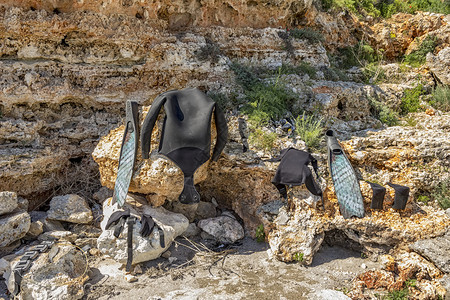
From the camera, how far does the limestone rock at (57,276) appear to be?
326 centimetres

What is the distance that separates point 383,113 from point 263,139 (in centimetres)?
276

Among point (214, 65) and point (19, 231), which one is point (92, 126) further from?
point (214, 65)

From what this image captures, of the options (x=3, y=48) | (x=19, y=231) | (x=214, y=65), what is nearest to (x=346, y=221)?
(x=214, y=65)

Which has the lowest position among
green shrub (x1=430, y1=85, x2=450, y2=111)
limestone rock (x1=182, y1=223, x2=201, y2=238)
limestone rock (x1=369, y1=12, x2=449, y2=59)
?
limestone rock (x1=182, y1=223, x2=201, y2=238)

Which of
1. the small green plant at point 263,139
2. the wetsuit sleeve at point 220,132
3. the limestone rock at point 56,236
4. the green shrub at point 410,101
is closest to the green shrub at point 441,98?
the green shrub at point 410,101

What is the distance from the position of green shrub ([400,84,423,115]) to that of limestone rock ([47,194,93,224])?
6089 millimetres

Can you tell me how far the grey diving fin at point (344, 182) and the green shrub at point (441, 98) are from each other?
3504 mm

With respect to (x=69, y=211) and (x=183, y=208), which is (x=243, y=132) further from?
(x=69, y=211)

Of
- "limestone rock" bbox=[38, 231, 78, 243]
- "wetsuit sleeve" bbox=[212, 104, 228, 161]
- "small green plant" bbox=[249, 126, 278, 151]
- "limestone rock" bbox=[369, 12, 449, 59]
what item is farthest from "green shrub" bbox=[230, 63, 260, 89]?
"limestone rock" bbox=[369, 12, 449, 59]

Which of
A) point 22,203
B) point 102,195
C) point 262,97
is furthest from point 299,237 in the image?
point 22,203

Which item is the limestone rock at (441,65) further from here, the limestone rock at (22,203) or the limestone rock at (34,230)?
the limestone rock at (22,203)

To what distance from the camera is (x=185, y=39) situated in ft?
18.8

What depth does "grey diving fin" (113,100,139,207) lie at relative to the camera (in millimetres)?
3973

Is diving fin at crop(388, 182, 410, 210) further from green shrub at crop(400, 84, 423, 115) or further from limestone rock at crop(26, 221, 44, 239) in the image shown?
limestone rock at crop(26, 221, 44, 239)
